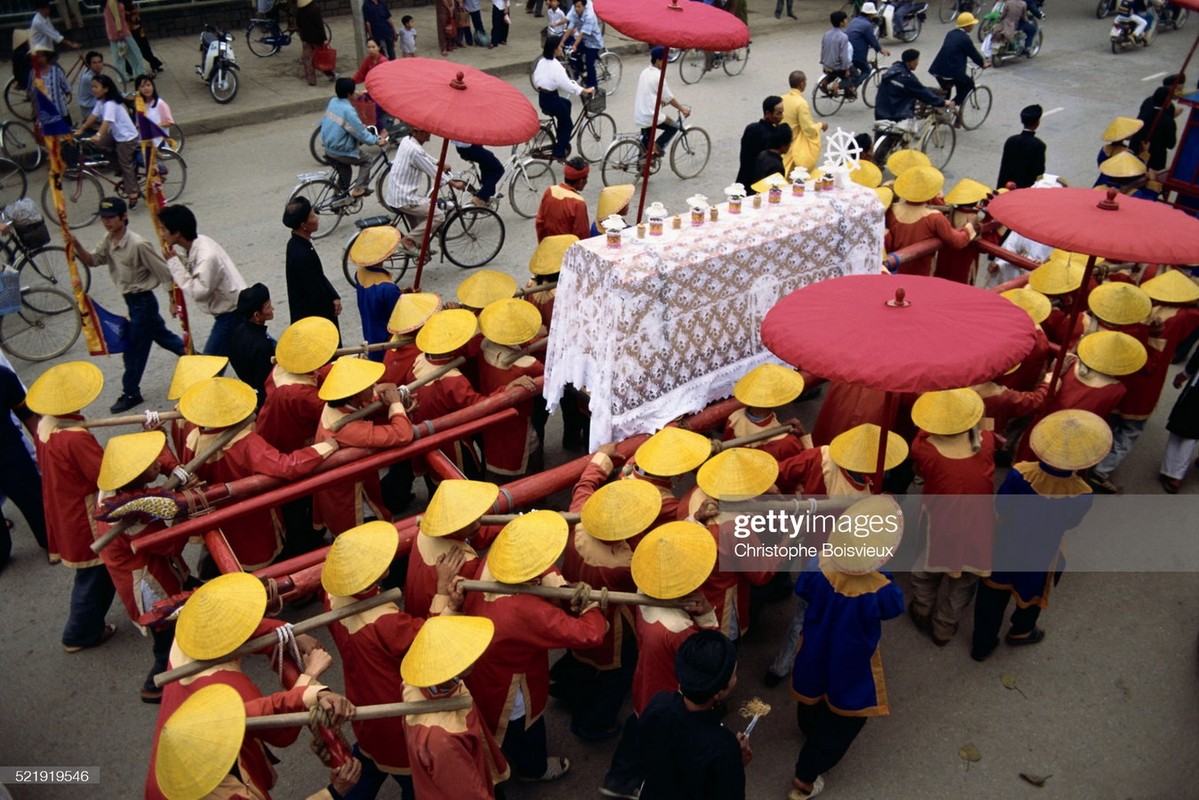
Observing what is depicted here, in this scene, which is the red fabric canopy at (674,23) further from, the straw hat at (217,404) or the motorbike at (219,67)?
the motorbike at (219,67)

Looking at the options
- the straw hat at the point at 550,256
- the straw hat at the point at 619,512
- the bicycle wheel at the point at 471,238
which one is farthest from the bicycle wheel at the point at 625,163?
the straw hat at the point at 619,512

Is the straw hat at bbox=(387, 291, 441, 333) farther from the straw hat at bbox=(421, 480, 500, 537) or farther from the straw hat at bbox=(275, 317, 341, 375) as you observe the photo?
the straw hat at bbox=(421, 480, 500, 537)

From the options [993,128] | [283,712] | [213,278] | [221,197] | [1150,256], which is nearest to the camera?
[283,712]

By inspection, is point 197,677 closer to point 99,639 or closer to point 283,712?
point 283,712

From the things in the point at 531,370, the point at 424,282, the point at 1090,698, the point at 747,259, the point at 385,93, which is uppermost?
the point at 385,93

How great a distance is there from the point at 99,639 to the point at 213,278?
8.23 ft

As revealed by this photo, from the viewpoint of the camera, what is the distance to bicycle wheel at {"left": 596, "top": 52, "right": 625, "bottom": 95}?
45.6ft

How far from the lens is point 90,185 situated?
1027 cm

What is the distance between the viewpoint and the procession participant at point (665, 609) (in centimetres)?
367

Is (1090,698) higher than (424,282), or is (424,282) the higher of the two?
(424,282)

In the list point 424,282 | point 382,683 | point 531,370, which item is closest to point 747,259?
point 531,370

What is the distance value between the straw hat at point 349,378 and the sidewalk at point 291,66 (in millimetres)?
9210

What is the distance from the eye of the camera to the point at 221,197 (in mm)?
10484

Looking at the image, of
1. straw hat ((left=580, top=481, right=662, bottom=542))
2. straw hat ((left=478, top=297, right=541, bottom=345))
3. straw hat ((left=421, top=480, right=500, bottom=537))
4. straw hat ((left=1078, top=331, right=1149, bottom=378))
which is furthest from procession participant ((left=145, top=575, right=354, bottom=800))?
straw hat ((left=1078, top=331, right=1149, bottom=378))
